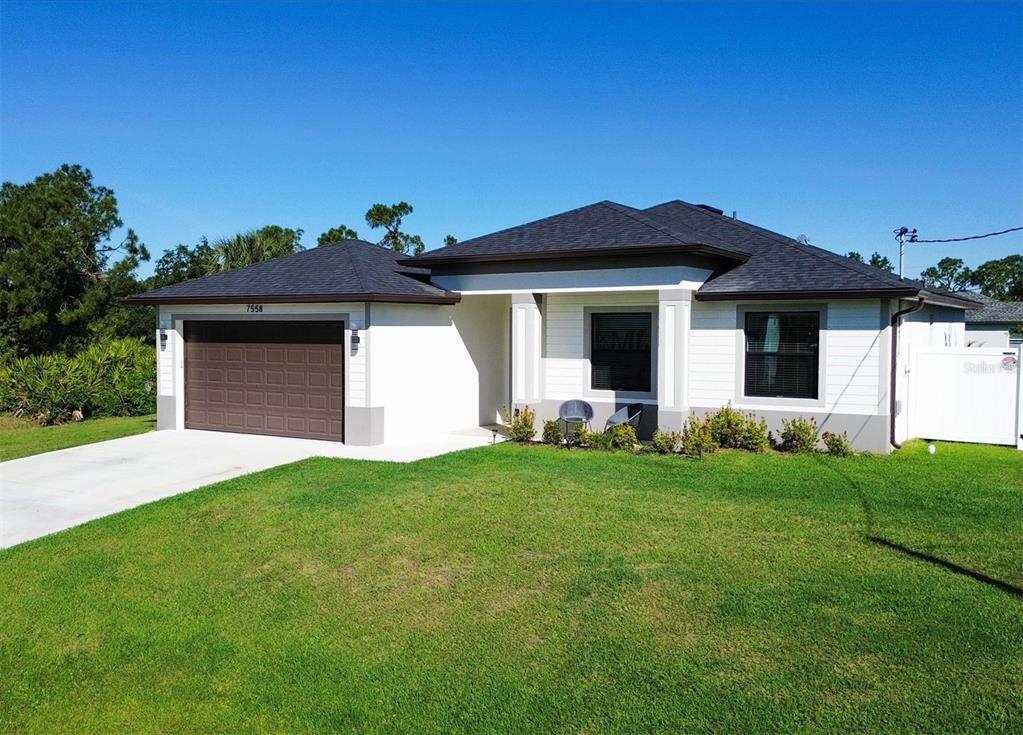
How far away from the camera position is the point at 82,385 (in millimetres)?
20094

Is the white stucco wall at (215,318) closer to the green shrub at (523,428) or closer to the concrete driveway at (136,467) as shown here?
the concrete driveway at (136,467)

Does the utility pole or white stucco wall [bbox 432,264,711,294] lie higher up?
the utility pole

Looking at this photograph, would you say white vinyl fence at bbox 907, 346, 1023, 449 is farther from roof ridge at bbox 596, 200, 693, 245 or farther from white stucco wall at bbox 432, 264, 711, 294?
roof ridge at bbox 596, 200, 693, 245

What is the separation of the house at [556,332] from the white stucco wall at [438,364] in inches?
1.6

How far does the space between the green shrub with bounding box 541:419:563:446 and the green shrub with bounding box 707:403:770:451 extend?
272cm

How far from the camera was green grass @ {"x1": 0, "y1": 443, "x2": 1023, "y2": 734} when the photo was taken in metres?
4.75

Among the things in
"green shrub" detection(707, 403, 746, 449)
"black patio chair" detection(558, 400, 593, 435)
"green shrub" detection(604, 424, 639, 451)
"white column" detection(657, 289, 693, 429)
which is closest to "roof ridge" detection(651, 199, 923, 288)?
"white column" detection(657, 289, 693, 429)

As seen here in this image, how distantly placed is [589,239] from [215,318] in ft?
26.2

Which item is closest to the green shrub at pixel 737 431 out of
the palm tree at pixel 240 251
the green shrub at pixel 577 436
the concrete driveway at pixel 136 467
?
the green shrub at pixel 577 436

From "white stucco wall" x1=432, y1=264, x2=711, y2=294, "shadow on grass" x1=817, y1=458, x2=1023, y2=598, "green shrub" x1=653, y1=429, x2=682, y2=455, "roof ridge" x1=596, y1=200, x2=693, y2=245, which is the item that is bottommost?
"shadow on grass" x1=817, y1=458, x2=1023, y2=598

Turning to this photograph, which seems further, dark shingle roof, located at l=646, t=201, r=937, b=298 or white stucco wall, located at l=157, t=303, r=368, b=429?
white stucco wall, located at l=157, t=303, r=368, b=429

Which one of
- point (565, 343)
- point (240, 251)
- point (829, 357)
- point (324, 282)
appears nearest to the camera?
point (829, 357)

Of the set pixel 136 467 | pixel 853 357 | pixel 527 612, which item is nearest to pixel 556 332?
pixel 853 357

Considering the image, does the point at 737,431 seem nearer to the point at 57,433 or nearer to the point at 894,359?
the point at 894,359
